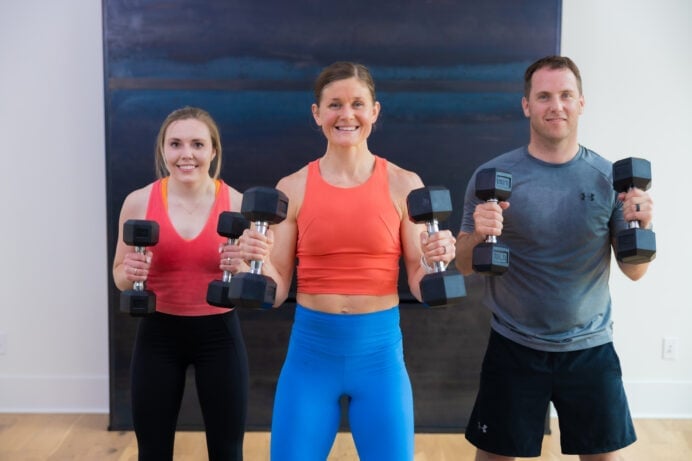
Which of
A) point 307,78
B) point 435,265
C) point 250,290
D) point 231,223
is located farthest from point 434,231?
point 307,78

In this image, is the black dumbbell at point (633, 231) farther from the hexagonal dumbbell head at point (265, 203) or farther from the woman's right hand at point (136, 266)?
the woman's right hand at point (136, 266)

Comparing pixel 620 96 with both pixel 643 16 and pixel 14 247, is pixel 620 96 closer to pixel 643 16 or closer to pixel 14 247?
pixel 643 16

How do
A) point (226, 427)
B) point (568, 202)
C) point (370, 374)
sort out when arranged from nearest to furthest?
point (370, 374)
point (568, 202)
point (226, 427)

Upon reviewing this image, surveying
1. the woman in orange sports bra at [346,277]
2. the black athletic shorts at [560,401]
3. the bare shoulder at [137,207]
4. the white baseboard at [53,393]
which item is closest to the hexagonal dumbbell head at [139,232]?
the bare shoulder at [137,207]

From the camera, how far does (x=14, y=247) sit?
329cm

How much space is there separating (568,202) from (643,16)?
6.02 feet

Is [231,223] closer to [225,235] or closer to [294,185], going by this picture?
[225,235]

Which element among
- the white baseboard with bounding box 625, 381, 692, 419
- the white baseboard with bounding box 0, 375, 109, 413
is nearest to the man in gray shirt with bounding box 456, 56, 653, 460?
the white baseboard with bounding box 625, 381, 692, 419

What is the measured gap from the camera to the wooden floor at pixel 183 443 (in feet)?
9.33

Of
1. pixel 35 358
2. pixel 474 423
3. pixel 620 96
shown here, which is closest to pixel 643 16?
pixel 620 96

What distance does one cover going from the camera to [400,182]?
1759mm

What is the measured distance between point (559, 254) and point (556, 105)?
0.42 metres

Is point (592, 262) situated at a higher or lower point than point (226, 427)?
higher

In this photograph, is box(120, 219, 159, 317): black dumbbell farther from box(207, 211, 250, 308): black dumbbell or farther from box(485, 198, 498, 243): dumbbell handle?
box(485, 198, 498, 243): dumbbell handle
